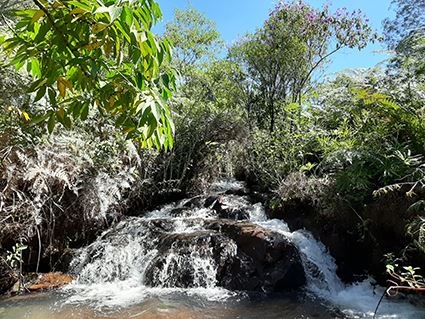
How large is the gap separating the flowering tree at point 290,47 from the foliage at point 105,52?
36.9ft

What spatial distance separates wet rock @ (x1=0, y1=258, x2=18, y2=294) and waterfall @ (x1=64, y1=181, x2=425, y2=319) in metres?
0.88

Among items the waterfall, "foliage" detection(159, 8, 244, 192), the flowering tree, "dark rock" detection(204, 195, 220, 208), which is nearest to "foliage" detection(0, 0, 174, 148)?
the waterfall

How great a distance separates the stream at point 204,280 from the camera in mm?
5219

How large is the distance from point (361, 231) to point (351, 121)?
3.13 m

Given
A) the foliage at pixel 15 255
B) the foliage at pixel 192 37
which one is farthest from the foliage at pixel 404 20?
the foliage at pixel 15 255

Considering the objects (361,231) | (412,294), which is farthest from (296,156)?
(412,294)

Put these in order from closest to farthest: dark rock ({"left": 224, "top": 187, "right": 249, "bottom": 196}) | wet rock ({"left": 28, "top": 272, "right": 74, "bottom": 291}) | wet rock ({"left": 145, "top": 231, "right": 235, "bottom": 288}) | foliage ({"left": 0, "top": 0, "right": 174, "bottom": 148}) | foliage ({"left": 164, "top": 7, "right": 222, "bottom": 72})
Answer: foliage ({"left": 0, "top": 0, "right": 174, "bottom": 148}) → wet rock ({"left": 28, "top": 272, "right": 74, "bottom": 291}) → wet rock ({"left": 145, "top": 231, "right": 235, "bottom": 288}) → dark rock ({"left": 224, "top": 187, "right": 249, "bottom": 196}) → foliage ({"left": 164, "top": 7, "right": 222, "bottom": 72})

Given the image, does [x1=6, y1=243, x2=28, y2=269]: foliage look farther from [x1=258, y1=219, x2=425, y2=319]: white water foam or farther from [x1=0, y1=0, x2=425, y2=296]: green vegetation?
[x1=258, y1=219, x2=425, y2=319]: white water foam

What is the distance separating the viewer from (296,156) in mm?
9062

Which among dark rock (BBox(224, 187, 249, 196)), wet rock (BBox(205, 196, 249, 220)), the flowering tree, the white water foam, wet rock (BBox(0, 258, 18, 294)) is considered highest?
the flowering tree

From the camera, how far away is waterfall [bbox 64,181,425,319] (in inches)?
227

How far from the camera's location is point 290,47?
40.0 ft

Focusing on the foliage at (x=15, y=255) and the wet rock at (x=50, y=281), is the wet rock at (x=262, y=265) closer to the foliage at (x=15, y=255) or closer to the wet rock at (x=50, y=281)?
the wet rock at (x=50, y=281)

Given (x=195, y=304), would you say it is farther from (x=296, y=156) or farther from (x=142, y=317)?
(x=296, y=156)
